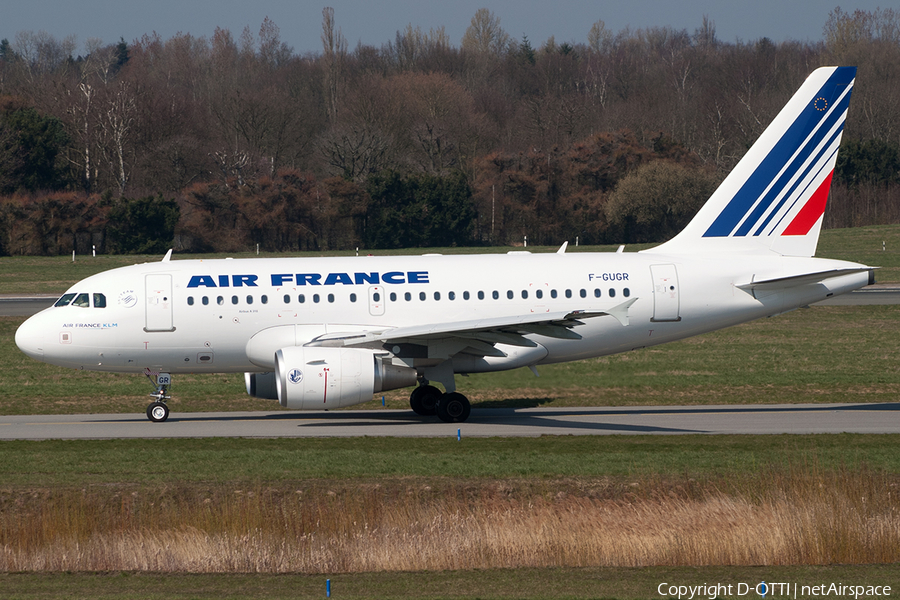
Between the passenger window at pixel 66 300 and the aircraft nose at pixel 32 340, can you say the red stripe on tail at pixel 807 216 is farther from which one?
the aircraft nose at pixel 32 340

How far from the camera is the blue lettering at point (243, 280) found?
26.0 m

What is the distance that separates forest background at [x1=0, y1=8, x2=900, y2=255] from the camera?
84.6 m

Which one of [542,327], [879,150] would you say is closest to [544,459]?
[542,327]

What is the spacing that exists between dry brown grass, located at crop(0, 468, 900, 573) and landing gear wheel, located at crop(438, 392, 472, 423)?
7.08 m

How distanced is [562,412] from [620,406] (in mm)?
1890

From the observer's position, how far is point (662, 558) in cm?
1484

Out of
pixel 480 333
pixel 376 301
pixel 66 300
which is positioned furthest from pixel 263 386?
pixel 480 333

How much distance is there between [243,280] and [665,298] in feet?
35.3

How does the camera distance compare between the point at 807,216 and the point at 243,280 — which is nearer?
the point at 243,280

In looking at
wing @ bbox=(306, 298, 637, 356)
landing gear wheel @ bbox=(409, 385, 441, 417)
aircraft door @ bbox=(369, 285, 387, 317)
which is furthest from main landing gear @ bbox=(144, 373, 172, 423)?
landing gear wheel @ bbox=(409, 385, 441, 417)

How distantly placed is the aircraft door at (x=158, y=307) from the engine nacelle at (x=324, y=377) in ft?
11.6

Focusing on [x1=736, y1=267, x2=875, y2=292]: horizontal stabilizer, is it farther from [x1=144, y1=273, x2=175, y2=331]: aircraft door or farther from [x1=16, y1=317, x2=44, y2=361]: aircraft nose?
[x1=16, y1=317, x2=44, y2=361]: aircraft nose

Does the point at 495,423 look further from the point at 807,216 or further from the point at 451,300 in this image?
the point at 807,216

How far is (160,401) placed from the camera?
2636cm
